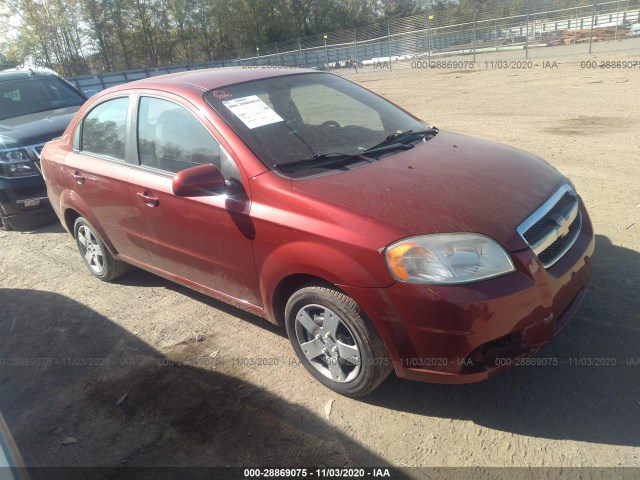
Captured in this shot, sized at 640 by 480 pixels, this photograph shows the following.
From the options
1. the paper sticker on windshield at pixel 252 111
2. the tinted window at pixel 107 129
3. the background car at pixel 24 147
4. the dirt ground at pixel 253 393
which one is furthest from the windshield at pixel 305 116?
the background car at pixel 24 147

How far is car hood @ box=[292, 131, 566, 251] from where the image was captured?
258 centimetres

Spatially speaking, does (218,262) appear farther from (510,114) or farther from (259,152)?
(510,114)

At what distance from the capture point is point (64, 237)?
6.38m

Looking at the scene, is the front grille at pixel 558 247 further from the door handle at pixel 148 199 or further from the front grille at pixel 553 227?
the door handle at pixel 148 199

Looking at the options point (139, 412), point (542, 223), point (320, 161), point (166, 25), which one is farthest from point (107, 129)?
point (166, 25)

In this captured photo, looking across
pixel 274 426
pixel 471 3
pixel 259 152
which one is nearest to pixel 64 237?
pixel 259 152

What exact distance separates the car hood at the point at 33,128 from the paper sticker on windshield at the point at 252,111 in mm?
4306

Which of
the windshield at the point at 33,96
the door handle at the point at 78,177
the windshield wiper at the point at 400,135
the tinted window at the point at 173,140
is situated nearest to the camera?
the tinted window at the point at 173,140

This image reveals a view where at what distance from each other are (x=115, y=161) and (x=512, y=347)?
3.18 meters

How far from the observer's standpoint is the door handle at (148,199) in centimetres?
364

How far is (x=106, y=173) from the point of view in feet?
13.3

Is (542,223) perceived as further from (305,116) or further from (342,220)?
(305,116)

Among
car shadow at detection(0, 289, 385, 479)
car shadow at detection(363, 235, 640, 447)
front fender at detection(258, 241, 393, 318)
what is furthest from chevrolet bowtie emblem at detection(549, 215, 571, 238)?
car shadow at detection(0, 289, 385, 479)

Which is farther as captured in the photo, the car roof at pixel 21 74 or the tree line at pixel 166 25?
the tree line at pixel 166 25
